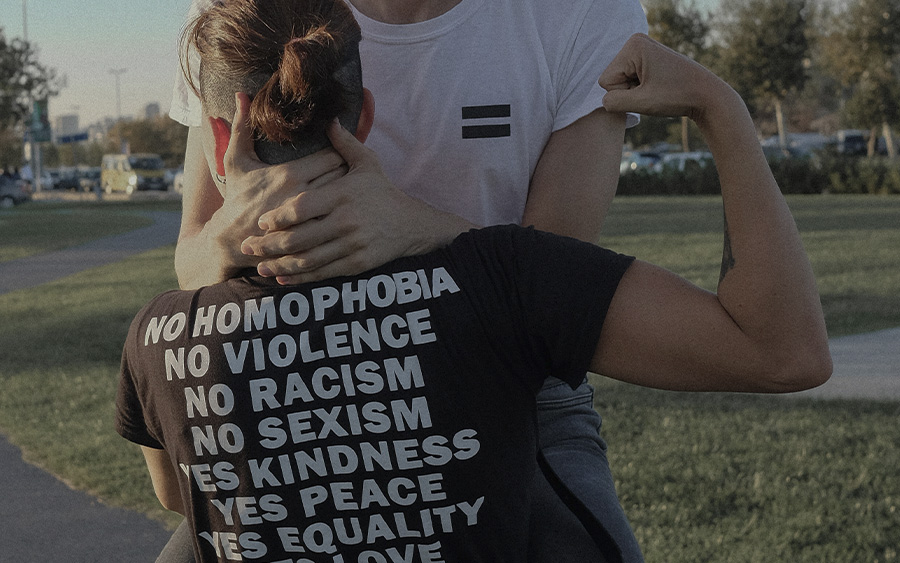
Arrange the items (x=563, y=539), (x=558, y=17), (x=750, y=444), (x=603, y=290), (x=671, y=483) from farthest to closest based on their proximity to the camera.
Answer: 1. (x=750, y=444)
2. (x=671, y=483)
3. (x=558, y=17)
4. (x=563, y=539)
5. (x=603, y=290)

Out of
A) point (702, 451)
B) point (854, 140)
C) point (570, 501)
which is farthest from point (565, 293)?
point (854, 140)

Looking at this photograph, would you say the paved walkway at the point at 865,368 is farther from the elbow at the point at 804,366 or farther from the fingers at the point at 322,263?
the fingers at the point at 322,263

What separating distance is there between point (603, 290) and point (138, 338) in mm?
787

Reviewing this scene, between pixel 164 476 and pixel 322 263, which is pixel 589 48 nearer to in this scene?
pixel 322 263

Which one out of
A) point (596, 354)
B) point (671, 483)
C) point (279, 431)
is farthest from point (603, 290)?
point (671, 483)

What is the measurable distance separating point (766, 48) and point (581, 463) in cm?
4528

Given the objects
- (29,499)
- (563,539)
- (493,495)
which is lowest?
(29,499)

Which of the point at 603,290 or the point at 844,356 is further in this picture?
the point at 844,356

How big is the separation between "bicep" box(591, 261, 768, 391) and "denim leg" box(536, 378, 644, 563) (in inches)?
10.1

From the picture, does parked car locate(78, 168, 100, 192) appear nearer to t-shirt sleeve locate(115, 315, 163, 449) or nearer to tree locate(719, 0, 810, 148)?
tree locate(719, 0, 810, 148)

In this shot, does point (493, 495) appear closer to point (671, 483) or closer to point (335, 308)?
point (335, 308)

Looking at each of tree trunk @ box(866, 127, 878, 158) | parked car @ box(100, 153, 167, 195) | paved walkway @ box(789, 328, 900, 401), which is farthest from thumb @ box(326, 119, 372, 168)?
parked car @ box(100, 153, 167, 195)

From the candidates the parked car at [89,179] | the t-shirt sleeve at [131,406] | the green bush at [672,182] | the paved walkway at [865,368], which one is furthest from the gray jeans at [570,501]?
the parked car at [89,179]

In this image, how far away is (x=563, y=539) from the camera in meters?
1.66
